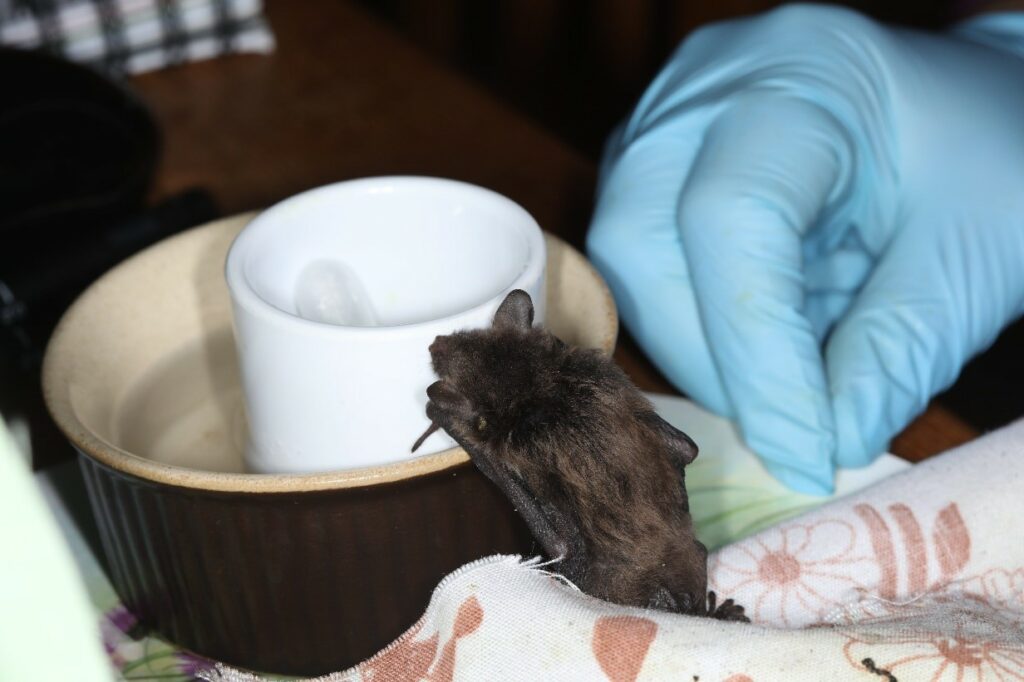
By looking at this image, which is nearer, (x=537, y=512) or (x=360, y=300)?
(x=537, y=512)

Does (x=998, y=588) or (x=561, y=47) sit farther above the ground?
(x=998, y=588)

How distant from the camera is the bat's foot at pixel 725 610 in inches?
32.3

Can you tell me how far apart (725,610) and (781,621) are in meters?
0.05

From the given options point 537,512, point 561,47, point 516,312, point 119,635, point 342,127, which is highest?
point 516,312

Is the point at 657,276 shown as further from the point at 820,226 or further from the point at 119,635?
the point at 119,635

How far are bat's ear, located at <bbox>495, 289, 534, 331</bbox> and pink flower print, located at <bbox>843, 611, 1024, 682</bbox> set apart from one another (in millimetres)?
302

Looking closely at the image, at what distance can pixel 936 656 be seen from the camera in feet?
2.31

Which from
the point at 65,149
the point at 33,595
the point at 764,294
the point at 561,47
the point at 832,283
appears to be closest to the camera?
the point at 33,595

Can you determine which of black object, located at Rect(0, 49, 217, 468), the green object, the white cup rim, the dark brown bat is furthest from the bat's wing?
black object, located at Rect(0, 49, 217, 468)

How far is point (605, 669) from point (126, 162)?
39.6 inches

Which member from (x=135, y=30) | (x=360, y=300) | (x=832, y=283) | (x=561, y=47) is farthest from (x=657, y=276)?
(x=561, y=47)

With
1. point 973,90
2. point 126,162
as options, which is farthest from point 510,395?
point 126,162

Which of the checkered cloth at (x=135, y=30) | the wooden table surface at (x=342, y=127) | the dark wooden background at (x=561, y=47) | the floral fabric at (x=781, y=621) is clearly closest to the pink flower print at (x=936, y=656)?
the floral fabric at (x=781, y=621)

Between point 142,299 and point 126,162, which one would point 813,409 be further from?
point 126,162
